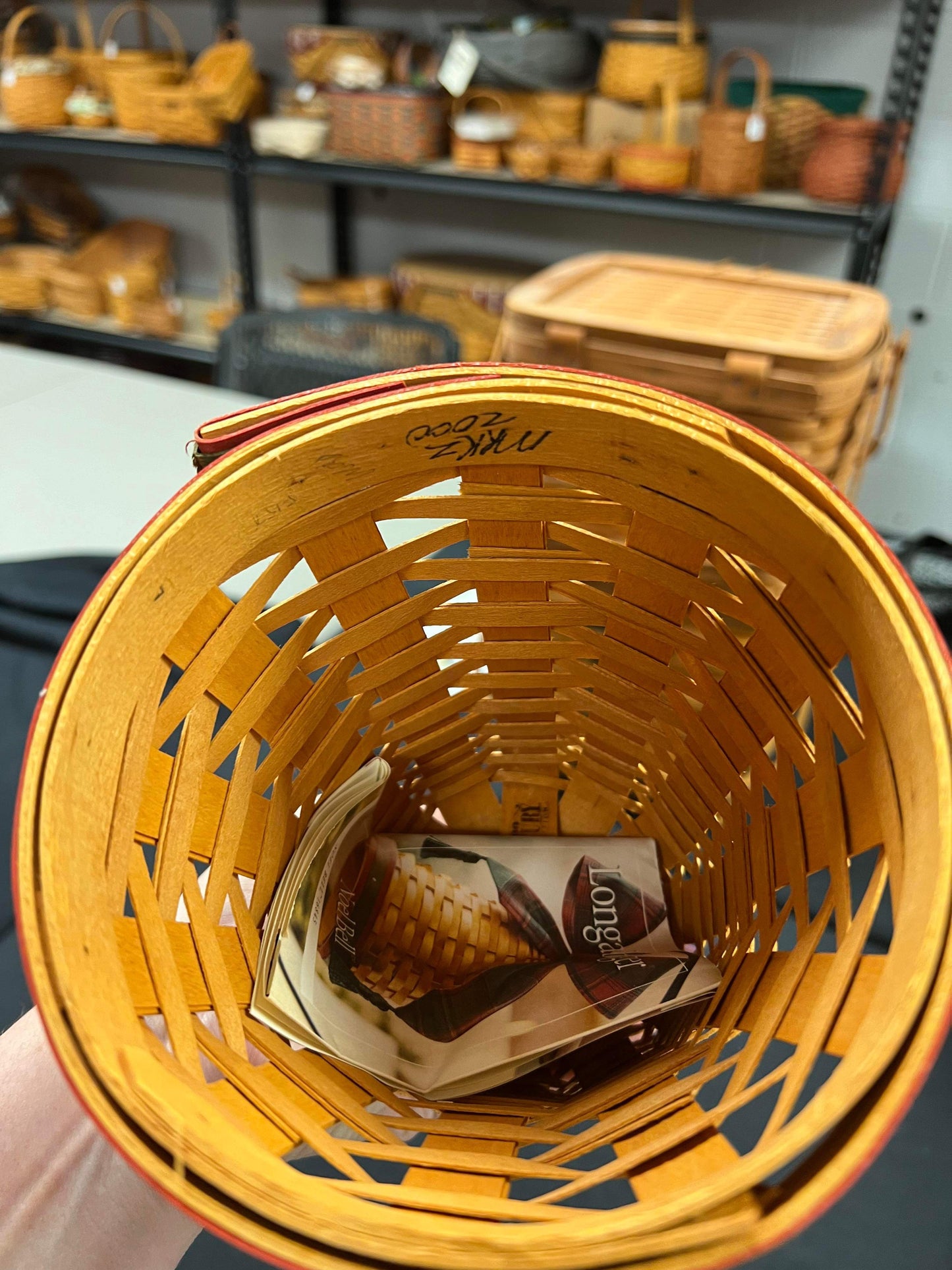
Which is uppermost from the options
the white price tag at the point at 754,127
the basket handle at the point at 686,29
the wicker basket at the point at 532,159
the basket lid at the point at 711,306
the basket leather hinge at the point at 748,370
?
the basket handle at the point at 686,29

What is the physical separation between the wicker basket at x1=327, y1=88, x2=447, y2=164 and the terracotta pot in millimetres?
597

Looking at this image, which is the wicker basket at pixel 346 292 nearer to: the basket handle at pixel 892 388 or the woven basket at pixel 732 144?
the woven basket at pixel 732 144

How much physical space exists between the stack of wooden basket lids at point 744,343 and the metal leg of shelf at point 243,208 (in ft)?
3.03

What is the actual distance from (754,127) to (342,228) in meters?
1.07

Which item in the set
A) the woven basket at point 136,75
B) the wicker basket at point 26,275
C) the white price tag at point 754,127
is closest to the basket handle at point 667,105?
the white price tag at point 754,127

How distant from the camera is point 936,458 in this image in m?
1.58

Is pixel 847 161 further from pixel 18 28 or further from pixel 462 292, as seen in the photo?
pixel 18 28

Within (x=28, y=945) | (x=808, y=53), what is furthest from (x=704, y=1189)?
(x=808, y=53)

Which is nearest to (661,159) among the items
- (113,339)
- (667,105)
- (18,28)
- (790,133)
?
(667,105)

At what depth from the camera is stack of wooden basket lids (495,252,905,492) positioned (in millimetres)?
800

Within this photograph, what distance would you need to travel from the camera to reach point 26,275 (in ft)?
6.35

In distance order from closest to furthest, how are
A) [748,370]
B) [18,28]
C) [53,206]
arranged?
[748,370] → [18,28] → [53,206]

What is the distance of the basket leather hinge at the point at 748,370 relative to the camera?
0.79 meters

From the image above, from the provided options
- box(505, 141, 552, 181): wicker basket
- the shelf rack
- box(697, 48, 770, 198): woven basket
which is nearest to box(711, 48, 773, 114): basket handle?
box(697, 48, 770, 198): woven basket
